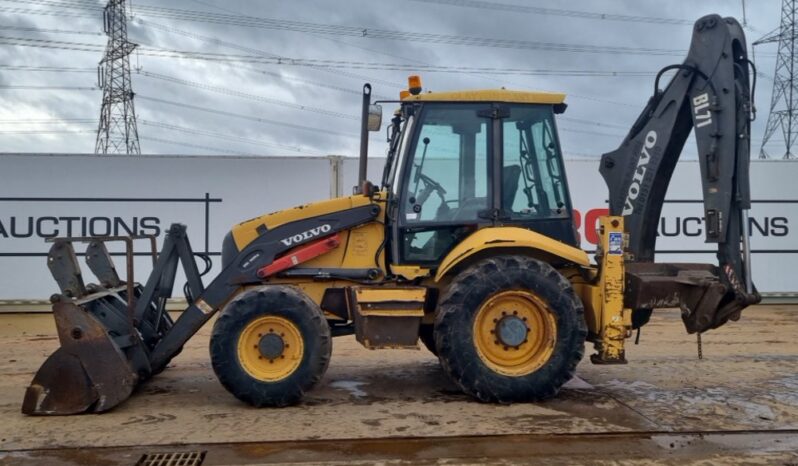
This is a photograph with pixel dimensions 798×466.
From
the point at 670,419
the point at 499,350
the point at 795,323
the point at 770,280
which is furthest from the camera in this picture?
the point at 770,280

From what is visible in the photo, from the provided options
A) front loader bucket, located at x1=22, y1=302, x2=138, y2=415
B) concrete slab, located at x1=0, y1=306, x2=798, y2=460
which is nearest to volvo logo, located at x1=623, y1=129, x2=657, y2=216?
concrete slab, located at x1=0, y1=306, x2=798, y2=460

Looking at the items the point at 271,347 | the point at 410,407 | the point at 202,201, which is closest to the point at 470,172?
the point at 410,407

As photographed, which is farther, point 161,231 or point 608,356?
point 161,231

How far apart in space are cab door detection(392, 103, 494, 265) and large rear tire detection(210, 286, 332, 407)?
3.22 feet

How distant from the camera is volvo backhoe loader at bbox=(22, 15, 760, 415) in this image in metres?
5.38

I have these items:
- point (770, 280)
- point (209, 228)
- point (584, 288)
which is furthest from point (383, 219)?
point (770, 280)

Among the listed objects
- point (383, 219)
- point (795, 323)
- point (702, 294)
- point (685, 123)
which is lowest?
point (795, 323)

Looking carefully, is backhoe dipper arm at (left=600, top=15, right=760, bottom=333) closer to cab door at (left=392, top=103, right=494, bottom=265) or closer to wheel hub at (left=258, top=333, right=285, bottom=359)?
cab door at (left=392, top=103, right=494, bottom=265)

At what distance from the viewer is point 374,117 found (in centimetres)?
594

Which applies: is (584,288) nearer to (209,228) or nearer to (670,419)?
(670,419)

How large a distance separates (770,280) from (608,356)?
30.2 ft

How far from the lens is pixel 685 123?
6238mm

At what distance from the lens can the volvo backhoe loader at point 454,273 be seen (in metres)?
5.38

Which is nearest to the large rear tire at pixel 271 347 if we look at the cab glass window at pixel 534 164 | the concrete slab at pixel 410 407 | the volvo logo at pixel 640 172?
the concrete slab at pixel 410 407
